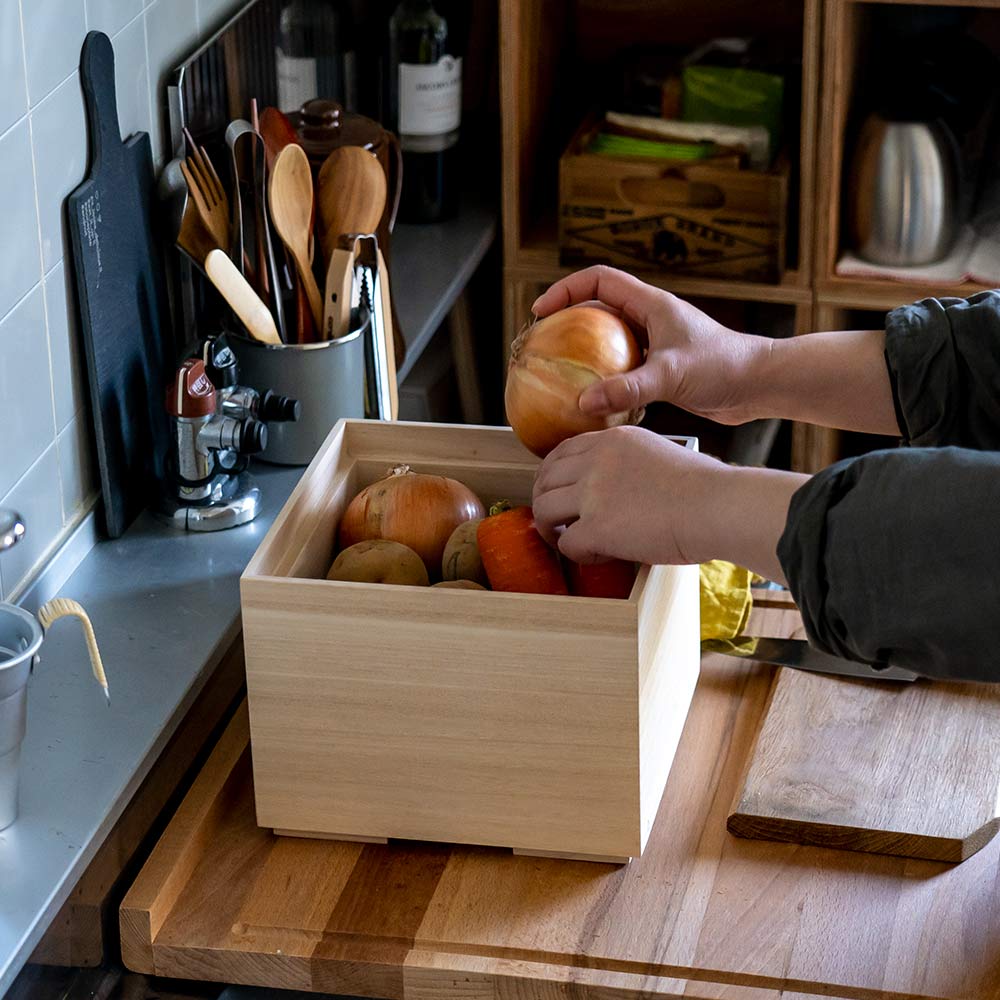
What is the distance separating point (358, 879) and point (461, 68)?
145cm

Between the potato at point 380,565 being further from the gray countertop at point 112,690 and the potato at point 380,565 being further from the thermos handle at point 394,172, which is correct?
the thermos handle at point 394,172

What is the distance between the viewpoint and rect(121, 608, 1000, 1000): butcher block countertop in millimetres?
876

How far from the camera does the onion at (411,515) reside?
3.34 feet

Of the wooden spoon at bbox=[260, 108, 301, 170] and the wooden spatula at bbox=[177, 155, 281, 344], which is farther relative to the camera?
the wooden spoon at bbox=[260, 108, 301, 170]

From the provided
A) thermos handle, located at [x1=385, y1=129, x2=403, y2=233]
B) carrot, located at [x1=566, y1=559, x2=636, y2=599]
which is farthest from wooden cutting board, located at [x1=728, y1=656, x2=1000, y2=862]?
thermos handle, located at [x1=385, y1=129, x2=403, y2=233]

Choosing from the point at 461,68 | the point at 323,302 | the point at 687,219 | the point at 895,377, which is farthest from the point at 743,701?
the point at 461,68

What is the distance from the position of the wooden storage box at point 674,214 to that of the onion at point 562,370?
1.04 metres

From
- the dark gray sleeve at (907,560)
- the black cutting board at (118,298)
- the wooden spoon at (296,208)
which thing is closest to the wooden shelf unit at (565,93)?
the wooden spoon at (296,208)

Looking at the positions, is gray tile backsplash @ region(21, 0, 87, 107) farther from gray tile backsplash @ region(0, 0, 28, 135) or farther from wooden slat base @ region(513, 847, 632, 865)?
wooden slat base @ region(513, 847, 632, 865)

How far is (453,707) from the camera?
0.92 meters

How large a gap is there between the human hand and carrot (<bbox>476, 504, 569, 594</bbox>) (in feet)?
0.04

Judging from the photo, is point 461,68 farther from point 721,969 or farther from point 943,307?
point 721,969

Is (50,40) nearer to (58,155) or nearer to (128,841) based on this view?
(58,155)

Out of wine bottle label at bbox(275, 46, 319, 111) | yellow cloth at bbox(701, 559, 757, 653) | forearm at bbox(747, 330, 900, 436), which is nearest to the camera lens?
forearm at bbox(747, 330, 900, 436)
